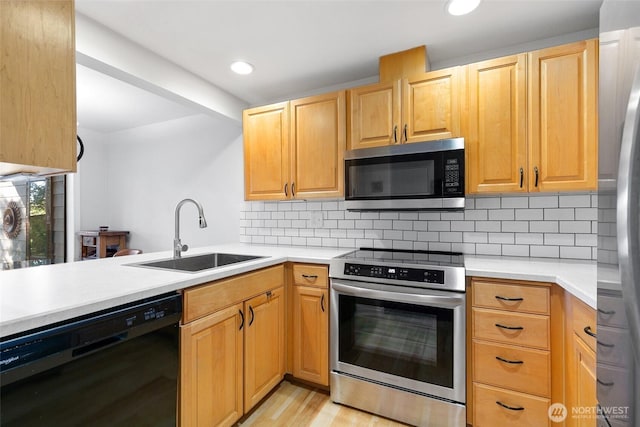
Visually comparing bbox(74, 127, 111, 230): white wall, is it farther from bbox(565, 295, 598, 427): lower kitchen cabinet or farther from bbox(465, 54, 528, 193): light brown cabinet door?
bbox(565, 295, 598, 427): lower kitchen cabinet

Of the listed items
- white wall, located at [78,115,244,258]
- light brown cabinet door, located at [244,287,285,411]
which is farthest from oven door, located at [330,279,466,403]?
white wall, located at [78,115,244,258]

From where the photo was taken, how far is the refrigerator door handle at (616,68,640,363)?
476mm

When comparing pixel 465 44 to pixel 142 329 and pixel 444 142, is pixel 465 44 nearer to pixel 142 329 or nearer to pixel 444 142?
pixel 444 142

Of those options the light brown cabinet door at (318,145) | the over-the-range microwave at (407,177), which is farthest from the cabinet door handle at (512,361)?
the light brown cabinet door at (318,145)

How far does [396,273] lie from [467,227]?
2.57 feet

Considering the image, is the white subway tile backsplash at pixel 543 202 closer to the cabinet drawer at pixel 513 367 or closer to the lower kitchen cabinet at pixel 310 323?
the cabinet drawer at pixel 513 367

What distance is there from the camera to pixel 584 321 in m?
1.22

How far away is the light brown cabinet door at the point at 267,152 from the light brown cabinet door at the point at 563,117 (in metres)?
1.67

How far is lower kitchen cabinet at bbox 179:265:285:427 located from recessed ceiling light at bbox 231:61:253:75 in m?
1.50

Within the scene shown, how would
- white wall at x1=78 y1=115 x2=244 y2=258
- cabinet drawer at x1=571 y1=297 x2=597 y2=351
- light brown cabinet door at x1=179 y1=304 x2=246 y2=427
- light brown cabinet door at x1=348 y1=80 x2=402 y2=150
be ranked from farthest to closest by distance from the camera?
white wall at x1=78 y1=115 x2=244 y2=258
light brown cabinet door at x1=348 y1=80 x2=402 y2=150
light brown cabinet door at x1=179 y1=304 x2=246 y2=427
cabinet drawer at x1=571 y1=297 x2=597 y2=351

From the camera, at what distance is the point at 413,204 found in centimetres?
192

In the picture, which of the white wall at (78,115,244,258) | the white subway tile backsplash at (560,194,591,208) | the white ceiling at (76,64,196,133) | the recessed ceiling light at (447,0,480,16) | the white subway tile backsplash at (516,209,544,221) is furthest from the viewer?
the white wall at (78,115,244,258)

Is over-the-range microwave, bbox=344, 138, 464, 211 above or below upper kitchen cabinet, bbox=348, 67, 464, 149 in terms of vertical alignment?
below

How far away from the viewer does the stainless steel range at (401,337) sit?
1618 millimetres
